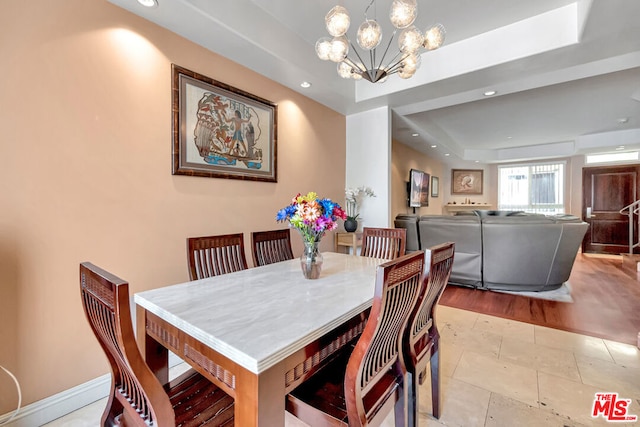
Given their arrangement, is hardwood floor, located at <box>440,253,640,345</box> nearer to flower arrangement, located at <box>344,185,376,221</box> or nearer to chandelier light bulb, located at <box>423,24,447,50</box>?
flower arrangement, located at <box>344,185,376,221</box>

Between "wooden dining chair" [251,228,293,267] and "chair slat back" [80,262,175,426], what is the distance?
1.14 metres

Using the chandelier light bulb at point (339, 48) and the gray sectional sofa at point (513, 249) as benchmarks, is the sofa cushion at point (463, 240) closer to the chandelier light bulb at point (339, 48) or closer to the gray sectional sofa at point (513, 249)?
the gray sectional sofa at point (513, 249)

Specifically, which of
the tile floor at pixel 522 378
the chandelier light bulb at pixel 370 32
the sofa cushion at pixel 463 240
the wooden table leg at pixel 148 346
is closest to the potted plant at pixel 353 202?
the sofa cushion at pixel 463 240

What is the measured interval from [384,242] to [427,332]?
89cm

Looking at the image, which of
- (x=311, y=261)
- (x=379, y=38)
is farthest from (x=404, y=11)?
(x=311, y=261)

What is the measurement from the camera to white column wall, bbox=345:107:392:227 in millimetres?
3693

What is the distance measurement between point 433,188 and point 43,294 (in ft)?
24.9

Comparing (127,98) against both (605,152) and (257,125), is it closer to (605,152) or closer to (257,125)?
(257,125)

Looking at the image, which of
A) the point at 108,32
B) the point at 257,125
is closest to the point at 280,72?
the point at 257,125

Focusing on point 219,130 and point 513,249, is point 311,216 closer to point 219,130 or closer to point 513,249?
point 219,130

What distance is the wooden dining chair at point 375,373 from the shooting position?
0.91 metres

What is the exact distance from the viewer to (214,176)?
7.80ft

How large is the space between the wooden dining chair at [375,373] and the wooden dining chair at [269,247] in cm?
108

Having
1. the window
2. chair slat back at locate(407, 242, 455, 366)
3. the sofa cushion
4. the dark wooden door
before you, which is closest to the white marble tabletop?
chair slat back at locate(407, 242, 455, 366)
